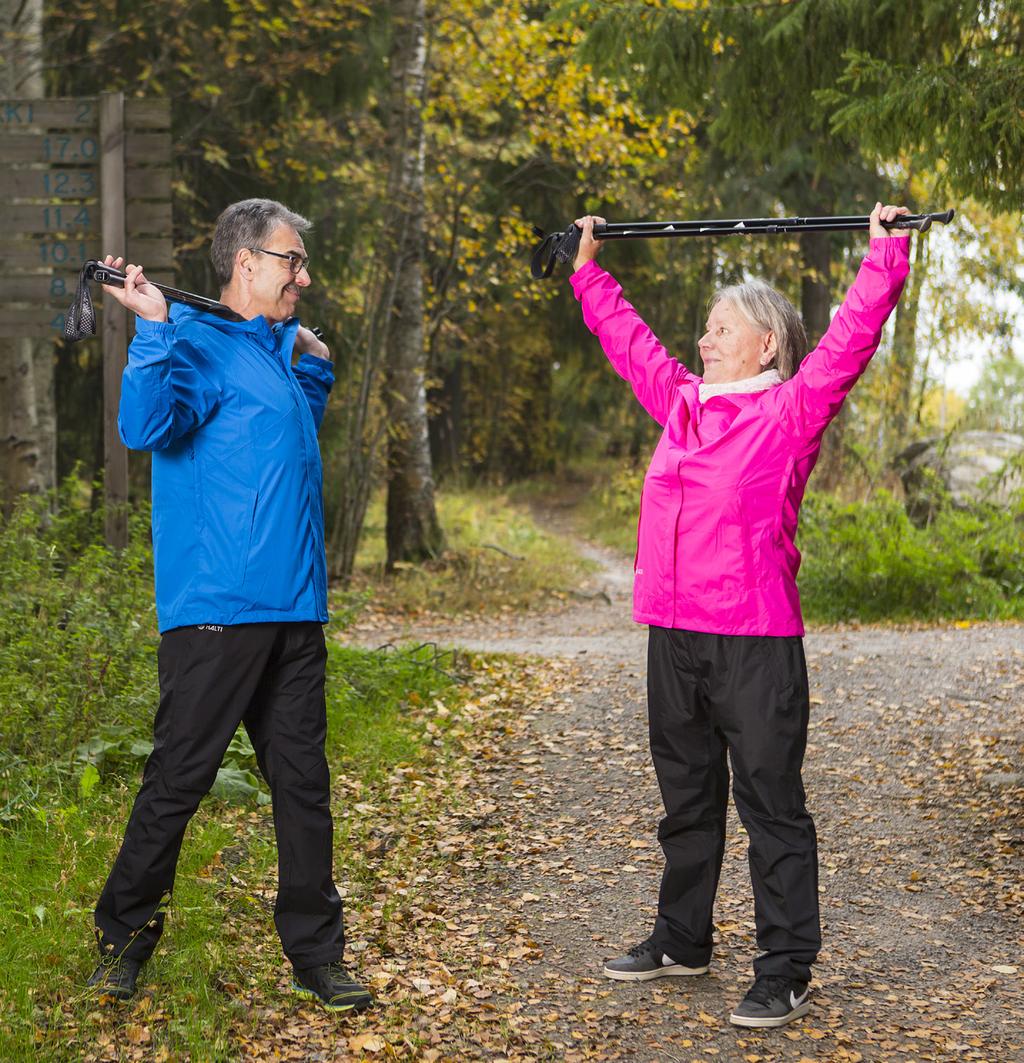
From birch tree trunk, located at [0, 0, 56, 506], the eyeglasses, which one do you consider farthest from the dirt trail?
birch tree trunk, located at [0, 0, 56, 506]

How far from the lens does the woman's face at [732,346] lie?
142 inches

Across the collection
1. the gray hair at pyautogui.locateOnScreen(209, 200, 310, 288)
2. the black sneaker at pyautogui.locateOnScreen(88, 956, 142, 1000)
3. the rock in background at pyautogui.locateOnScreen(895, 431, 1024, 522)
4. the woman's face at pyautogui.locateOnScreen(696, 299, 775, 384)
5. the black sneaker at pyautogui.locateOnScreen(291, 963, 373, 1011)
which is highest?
the gray hair at pyautogui.locateOnScreen(209, 200, 310, 288)

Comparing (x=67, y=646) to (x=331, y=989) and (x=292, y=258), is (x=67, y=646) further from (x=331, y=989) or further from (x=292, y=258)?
(x=292, y=258)

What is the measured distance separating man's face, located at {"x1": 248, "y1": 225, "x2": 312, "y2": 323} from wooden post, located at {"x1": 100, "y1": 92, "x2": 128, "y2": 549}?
4.25 meters

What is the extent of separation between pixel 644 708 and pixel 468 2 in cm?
930

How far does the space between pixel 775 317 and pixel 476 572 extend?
9.22 m

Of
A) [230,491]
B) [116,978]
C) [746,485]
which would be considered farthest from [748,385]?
[116,978]

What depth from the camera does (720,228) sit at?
146 inches

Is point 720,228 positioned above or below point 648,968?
above

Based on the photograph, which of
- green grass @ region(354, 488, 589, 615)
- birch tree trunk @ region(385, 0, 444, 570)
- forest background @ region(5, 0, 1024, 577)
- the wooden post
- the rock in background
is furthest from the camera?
birch tree trunk @ region(385, 0, 444, 570)

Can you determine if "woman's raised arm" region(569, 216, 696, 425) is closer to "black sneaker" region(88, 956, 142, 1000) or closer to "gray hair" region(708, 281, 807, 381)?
"gray hair" region(708, 281, 807, 381)

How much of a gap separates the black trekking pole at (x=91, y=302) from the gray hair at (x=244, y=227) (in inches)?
3.7

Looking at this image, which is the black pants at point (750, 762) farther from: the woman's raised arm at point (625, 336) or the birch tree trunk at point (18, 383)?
the birch tree trunk at point (18, 383)

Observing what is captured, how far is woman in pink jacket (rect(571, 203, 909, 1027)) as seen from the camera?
3.44 meters
